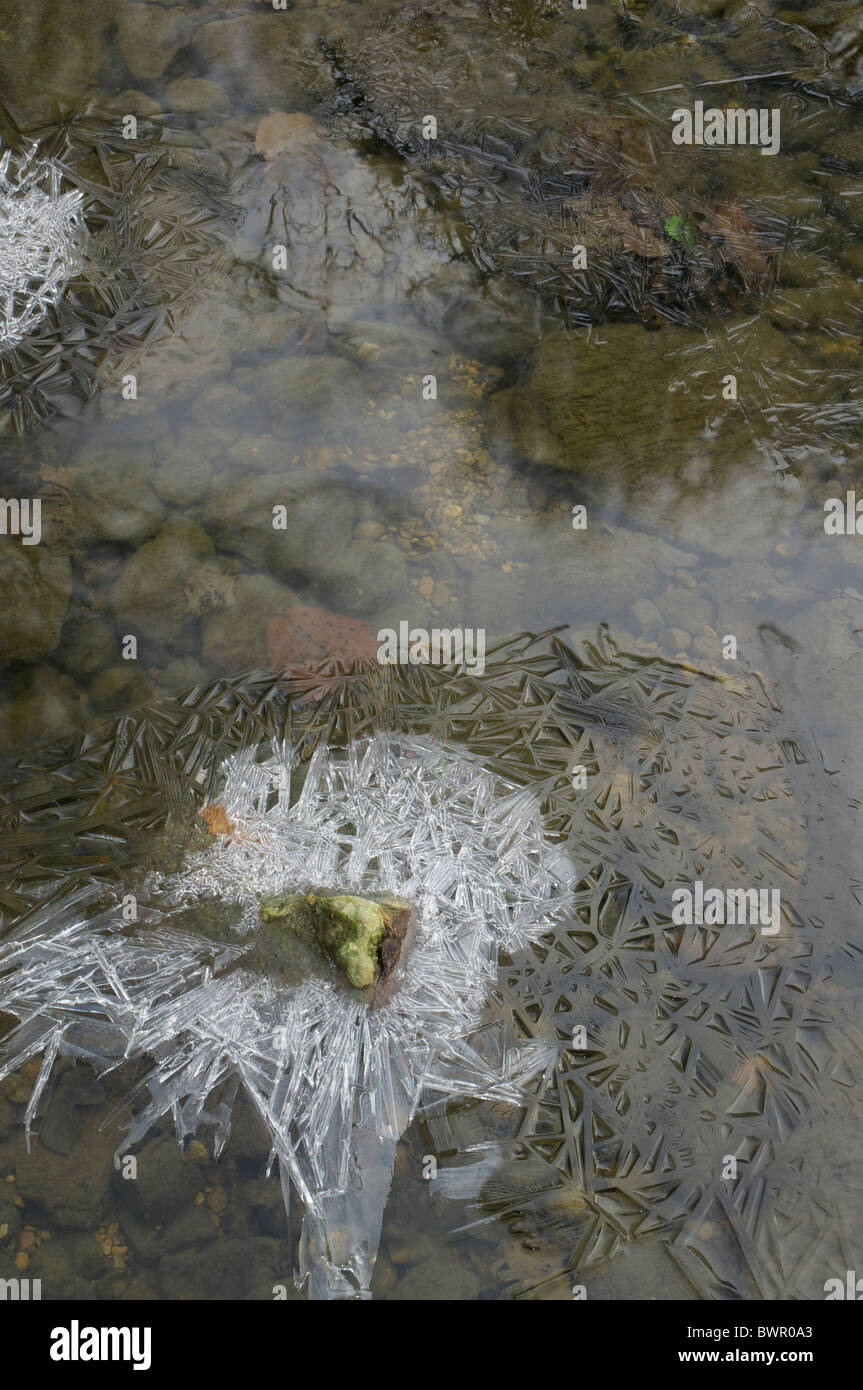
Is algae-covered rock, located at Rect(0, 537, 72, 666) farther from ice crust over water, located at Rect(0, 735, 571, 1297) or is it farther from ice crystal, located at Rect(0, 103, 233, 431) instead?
ice crust over water, located at Rect(0, 735, 571, 1297)

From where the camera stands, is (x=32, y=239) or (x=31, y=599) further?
(x=32, y=239)

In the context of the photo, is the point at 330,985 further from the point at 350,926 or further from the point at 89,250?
the point at 89,250

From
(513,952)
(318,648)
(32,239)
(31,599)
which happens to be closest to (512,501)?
(318,648)

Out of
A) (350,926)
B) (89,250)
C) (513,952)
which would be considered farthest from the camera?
(89,250)

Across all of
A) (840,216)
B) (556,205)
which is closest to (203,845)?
(556,205)

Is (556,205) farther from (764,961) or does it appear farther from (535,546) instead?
(764,961)

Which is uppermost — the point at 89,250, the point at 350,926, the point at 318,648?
the point at 89,250

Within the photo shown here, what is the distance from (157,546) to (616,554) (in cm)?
155

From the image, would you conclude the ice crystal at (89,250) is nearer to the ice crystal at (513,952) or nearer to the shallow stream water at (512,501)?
the shallow stream water at (512,501)

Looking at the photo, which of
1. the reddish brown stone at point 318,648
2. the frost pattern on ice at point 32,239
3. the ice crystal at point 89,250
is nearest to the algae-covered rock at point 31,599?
the ice crystal at point 89,250

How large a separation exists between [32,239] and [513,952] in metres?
3.17

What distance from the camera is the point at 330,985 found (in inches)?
93.3

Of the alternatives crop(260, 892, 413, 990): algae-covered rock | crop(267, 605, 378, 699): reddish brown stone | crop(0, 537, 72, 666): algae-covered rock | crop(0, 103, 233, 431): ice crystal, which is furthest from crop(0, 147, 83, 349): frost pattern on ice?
crop(260, 892, 413, 990): algae-covered rock

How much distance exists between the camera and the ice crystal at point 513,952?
2230mm
